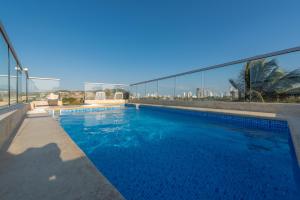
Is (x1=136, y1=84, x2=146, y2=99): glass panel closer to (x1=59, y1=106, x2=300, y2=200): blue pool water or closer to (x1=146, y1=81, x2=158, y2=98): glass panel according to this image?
(x1=146, y1=81, x2=158, y2=98): glass panel

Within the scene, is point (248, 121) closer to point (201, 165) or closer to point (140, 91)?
point (201, 165)

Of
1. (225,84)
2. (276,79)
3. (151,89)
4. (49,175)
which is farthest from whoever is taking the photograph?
(151,89)

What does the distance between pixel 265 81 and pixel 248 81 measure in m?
0.60

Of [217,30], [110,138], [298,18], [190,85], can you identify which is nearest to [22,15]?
[110,138]

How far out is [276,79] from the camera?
532 centimetres

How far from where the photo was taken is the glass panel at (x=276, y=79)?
4777 mm

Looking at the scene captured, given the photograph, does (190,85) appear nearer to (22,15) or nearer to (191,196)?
(191,196)

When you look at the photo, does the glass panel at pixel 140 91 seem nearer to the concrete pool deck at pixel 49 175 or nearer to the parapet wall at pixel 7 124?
the parapet wall at pixel 7 124

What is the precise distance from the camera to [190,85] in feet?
29.1

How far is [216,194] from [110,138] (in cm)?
276

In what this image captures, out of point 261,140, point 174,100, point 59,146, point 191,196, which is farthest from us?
point 174,100

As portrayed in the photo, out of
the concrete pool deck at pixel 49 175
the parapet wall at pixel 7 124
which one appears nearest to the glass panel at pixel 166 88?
the parapet wall at pixel 7 124

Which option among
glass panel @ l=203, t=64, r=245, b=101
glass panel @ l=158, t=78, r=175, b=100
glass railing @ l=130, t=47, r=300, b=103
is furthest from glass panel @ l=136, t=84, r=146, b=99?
glass panel @ l=203, t=64, r=245, b=101

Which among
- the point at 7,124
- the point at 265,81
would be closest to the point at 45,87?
the point at 7,124
